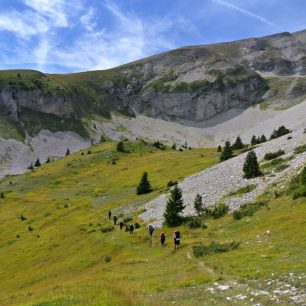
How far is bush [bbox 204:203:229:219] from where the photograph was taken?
54.7 meters

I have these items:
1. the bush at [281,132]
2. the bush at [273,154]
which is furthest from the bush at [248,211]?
the bush at [281,132]

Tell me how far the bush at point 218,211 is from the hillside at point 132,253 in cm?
111

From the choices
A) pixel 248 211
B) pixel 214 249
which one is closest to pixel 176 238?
pixel 214 249

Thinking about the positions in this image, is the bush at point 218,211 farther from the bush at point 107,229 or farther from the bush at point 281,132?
the bush at point 281,132

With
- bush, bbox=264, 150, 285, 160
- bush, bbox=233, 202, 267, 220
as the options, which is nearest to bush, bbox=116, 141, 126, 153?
bush, bbox=264, 150, 285, 160

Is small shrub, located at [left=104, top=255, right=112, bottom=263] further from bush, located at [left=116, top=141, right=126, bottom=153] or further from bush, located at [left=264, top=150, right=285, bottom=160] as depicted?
Result: bush, located at [left=116, top=141, right=126, bottom=153]

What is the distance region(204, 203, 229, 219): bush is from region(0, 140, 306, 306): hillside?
1.11 meters

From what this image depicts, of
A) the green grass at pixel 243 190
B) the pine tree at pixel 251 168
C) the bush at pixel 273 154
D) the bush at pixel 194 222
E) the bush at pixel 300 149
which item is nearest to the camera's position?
the bush at pixel 194 222

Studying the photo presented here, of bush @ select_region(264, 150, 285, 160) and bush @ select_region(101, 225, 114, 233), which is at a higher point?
bush @ select_region(264, 150, 285, 160)

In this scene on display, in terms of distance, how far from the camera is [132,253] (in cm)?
5025

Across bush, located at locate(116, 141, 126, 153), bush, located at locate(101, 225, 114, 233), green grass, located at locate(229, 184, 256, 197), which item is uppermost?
bush, located at locate(116, 141, 126, 153)

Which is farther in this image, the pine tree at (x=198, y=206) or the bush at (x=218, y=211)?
the pine tree at (x=198, y=206)

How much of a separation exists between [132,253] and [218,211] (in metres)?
11.6

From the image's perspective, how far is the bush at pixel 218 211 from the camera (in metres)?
54.7
